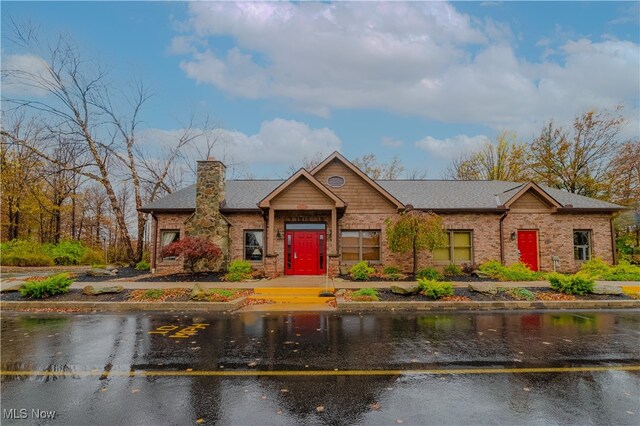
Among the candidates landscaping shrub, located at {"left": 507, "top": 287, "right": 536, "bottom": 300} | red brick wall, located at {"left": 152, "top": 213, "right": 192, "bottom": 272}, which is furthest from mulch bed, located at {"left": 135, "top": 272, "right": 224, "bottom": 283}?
landscaping shrub, located at {"left": 507, "top": 287, "right": 536, "bottom": 300}

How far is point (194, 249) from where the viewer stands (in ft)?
50.2

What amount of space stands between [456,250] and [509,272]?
2851 mm

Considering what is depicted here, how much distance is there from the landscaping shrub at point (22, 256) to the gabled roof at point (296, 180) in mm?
18317

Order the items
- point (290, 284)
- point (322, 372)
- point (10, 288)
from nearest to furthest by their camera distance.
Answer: point (322, 372) < point (10, 288) < point (290, 284)

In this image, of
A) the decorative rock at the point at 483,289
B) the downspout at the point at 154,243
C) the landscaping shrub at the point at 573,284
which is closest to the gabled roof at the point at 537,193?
the landscaping shrub at the point at 573,284

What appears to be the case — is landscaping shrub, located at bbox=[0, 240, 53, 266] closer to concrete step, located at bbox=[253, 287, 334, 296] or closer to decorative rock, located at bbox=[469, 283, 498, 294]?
concrete step, located at bbox=[253, 287, 334, 296]

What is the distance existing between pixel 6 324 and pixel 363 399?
31.7 ft

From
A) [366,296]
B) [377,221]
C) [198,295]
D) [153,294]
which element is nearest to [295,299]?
[366,296]

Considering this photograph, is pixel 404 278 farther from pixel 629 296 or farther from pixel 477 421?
pixel 477 421

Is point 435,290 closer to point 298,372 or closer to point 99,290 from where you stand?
point 298,372

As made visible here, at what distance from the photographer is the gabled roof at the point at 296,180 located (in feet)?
51.7

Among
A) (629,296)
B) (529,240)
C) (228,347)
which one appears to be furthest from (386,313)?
(529,240)

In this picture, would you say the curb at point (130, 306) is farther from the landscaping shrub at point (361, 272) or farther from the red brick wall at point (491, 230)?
the red brick wall at point (491, 230)

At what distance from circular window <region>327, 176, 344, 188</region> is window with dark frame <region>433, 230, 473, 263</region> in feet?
20.0
